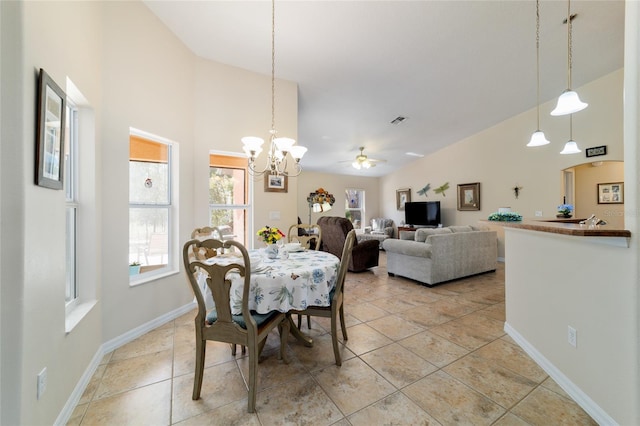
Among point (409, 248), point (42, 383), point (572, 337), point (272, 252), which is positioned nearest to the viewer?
point (42, 383)

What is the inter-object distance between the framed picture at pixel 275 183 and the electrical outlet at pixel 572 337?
335cm

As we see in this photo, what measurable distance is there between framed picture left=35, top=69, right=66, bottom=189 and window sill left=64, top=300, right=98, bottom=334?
0.93 meters

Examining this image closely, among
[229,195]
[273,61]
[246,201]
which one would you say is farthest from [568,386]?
[273,61]

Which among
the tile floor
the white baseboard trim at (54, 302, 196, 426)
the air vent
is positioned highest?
the air vent

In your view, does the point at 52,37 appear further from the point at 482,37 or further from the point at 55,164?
the point at 482,37

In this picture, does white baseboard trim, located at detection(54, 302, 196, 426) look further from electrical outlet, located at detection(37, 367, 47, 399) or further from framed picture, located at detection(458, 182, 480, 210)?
framed picture, located at detection(458, 182, 480, 210)

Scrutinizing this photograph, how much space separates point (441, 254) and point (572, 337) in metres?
2.40

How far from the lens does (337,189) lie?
9.16m

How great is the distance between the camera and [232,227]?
360cm

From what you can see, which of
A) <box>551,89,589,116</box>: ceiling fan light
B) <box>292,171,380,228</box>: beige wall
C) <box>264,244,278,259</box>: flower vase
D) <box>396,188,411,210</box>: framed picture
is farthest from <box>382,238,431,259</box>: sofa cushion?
<box>396,188,411,210</box>: framed picture

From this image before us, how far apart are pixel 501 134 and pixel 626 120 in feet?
17.0

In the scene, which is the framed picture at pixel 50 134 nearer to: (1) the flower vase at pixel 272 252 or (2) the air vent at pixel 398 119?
(1) the flower vase at pixel 272 252

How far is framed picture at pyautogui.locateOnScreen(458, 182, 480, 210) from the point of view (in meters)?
6.22

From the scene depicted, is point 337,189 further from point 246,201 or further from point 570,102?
point 570,102
